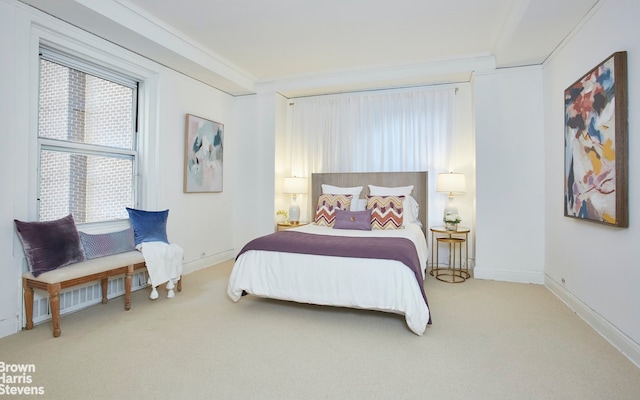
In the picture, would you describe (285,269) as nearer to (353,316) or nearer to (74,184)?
(353,316)

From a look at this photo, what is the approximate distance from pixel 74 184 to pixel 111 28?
1.52 meters

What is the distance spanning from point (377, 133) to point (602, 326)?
3.44 meters

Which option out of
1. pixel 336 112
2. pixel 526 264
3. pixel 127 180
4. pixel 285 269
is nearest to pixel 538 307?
pixel 526 264

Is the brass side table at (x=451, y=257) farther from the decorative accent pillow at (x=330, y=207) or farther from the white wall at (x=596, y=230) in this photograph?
the decorative accent pillow at (x=330, y=207)

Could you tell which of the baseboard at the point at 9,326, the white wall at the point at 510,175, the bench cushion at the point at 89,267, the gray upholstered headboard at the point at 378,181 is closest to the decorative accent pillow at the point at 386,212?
the gray upholstered headboard at the point at 378,181

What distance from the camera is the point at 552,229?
380 cm

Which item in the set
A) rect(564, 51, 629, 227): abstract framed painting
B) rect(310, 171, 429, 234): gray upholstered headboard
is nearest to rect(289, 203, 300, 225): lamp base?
rect(310, 171, 429, 234): gray upholstered headboard

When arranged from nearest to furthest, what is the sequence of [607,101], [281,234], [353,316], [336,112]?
[607,101] → [353,316] → [281,234] → [336,112]

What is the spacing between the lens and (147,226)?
11.7 ft

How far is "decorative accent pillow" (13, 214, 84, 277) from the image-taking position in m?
2.62

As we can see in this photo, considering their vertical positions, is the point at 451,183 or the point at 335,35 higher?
the point at 335,35

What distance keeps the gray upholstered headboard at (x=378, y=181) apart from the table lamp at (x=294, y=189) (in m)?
0.25

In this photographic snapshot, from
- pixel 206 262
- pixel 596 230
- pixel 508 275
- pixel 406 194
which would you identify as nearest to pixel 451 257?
pixel 508 275

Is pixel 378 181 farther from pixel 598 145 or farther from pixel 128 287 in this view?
pixel 128 287
